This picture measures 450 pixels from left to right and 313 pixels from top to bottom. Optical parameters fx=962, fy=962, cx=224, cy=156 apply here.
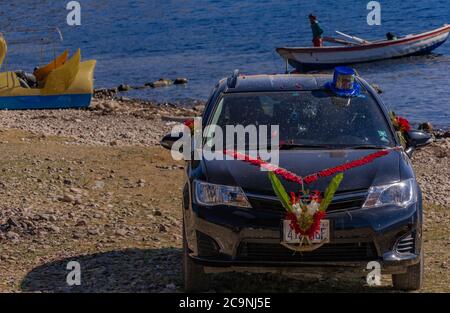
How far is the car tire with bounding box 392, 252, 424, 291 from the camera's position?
772cm

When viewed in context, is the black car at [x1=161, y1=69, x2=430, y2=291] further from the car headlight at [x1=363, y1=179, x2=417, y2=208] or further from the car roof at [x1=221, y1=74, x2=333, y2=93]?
the car roof at [x1=221, y1=74, x2=333, y2=93]

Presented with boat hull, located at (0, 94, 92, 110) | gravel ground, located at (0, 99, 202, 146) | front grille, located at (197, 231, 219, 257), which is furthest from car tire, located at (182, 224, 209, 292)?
boat hull, located at (0, 94, 92, 110)

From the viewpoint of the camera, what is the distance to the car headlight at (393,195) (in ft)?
24.0

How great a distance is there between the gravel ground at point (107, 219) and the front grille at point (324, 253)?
2.86 feet

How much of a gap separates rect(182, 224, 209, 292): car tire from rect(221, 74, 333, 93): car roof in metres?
1.73

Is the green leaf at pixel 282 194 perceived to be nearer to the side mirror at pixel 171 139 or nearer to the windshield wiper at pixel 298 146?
the windshield wiper at pixel 298 146

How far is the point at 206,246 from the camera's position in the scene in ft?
24.4

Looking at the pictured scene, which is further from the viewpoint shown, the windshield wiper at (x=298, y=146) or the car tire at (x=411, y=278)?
the windshield wiper at (x=298, y=146)

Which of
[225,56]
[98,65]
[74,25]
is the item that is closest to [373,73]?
[225,56]

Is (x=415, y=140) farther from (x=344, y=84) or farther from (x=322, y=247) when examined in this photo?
(x=322, y=247)

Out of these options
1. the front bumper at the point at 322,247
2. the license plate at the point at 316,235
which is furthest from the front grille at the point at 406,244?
the license plate at the point at 316,235

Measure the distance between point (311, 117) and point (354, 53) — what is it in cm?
2763

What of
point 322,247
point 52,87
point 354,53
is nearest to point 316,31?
point 354,53
